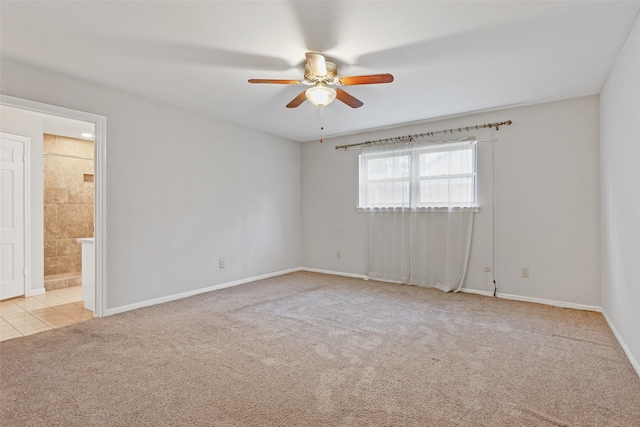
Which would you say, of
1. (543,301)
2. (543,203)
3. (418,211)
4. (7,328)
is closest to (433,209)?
(418,211)

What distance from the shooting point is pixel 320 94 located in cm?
284

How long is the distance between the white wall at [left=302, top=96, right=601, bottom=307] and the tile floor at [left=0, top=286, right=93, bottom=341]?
469 cm

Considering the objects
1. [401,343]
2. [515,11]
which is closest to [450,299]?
[401,343]

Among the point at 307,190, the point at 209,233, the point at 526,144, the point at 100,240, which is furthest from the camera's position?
the point at 307,190

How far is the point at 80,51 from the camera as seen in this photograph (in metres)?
2.63

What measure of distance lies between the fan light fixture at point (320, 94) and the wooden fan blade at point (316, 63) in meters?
0.16

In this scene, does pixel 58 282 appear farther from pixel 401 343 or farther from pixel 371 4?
pixel 371 4

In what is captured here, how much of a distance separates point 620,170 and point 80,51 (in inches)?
176

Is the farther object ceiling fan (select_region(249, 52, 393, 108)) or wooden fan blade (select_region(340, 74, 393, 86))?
ceiling fan (select_region(249, 52, 393, 108))

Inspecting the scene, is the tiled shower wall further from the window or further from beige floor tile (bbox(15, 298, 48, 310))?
the window

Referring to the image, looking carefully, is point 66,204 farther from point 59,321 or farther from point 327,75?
point 327,75

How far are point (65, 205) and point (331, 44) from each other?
16.5ft

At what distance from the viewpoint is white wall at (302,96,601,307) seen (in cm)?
358

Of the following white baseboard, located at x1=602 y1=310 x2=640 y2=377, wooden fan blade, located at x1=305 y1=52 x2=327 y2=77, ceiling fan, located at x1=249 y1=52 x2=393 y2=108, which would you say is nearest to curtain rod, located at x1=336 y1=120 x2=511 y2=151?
ceiling fan, located at x1=249 y1=52 x2=393 y2=108
